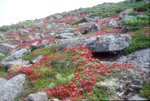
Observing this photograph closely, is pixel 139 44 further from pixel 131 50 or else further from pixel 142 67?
pixel 142 67

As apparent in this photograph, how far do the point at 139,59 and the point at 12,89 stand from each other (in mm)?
11026

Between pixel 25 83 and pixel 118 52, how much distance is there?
31.0ft

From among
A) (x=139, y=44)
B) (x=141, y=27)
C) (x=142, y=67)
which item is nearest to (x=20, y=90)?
(x=142, y=67)

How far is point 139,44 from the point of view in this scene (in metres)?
11.7

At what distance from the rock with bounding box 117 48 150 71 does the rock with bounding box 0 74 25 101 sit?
365 inches

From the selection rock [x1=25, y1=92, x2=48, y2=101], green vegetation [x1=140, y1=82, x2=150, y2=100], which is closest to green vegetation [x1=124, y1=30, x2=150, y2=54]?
green vegetation [x1=140, y1=82, x2=150, y2=100]

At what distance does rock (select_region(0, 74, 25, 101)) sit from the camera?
29.1 ft

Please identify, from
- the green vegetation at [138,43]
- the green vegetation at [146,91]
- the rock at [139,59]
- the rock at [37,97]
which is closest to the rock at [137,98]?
the green vegetation at [146,91]

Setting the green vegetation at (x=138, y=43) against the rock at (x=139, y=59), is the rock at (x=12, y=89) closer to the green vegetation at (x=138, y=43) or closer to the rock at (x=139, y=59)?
the rock at (x=139, y=59)

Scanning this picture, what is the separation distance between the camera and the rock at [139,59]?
9352mm

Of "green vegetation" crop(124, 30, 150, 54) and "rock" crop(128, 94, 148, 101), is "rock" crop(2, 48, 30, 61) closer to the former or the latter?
"green vegetation" crop(124, 30, 150, 54)

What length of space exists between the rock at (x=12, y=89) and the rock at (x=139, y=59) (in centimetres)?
926

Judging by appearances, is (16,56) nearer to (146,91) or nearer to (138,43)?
(138,43)

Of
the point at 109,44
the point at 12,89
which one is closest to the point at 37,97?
the point at 12,89
